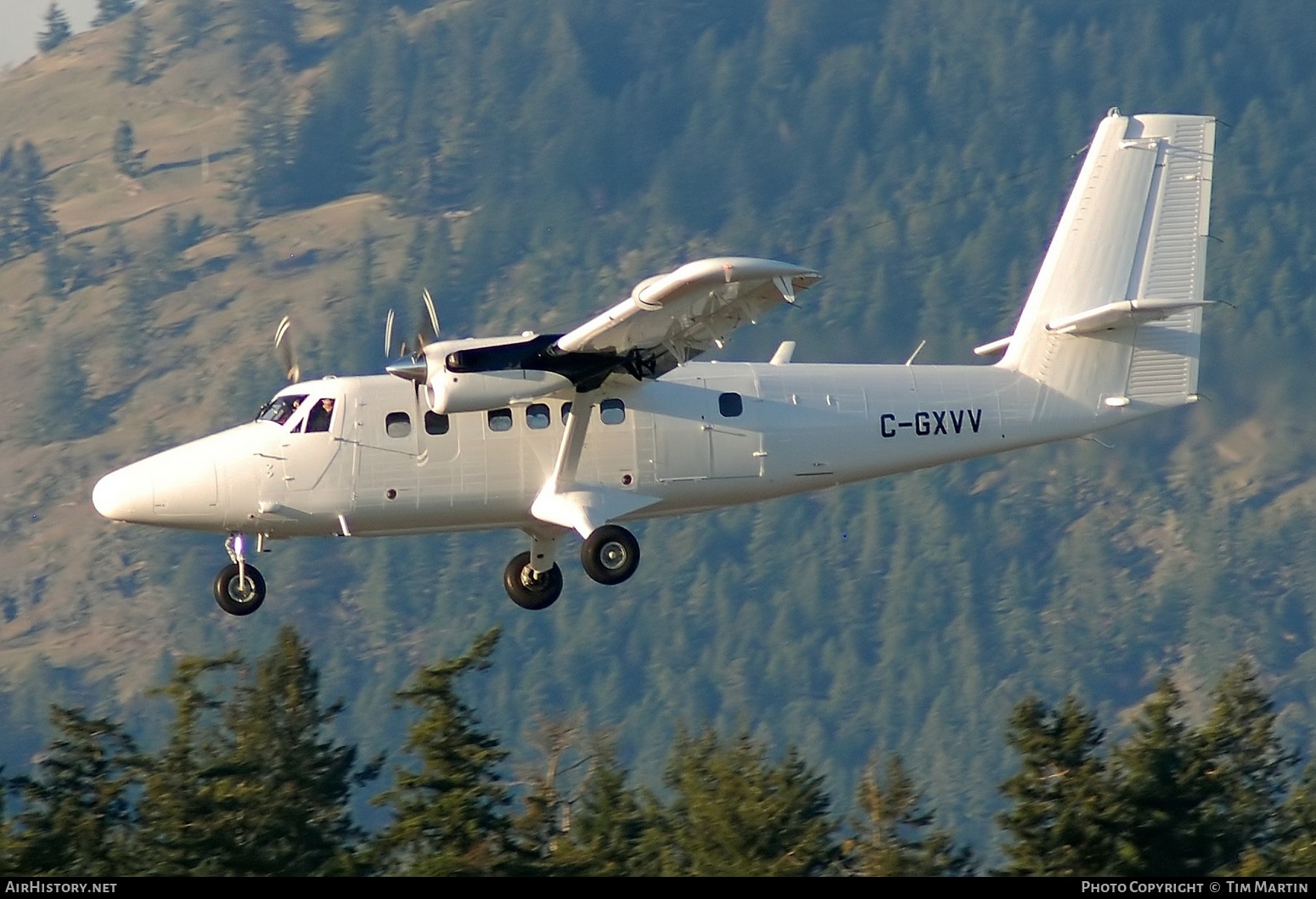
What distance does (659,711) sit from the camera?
136 m

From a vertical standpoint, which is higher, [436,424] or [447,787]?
[436,424]

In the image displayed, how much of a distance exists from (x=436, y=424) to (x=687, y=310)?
338 cm

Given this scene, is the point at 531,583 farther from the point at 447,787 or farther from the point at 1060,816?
the point at 1060,816

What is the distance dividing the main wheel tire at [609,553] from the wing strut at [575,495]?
13cm

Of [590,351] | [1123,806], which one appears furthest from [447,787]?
[1123,806]

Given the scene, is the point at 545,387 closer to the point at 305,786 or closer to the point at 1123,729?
the point at 305,786

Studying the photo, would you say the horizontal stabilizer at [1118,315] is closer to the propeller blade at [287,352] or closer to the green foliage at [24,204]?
the propeller blade at [287,352]

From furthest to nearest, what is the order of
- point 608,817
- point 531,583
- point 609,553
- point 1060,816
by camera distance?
1. point 608,817
2. point 1060,816
3. point 531,583
4. point 609,553

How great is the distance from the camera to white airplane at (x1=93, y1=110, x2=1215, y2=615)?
23906mm

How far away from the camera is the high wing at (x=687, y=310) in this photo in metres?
21.9

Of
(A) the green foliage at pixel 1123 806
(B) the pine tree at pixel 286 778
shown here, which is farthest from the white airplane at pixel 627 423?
(A) the green foliage at pixel 1123 806

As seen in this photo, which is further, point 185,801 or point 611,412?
point 185,801

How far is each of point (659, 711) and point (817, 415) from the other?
112 meters

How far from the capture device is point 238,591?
82.3 feet
